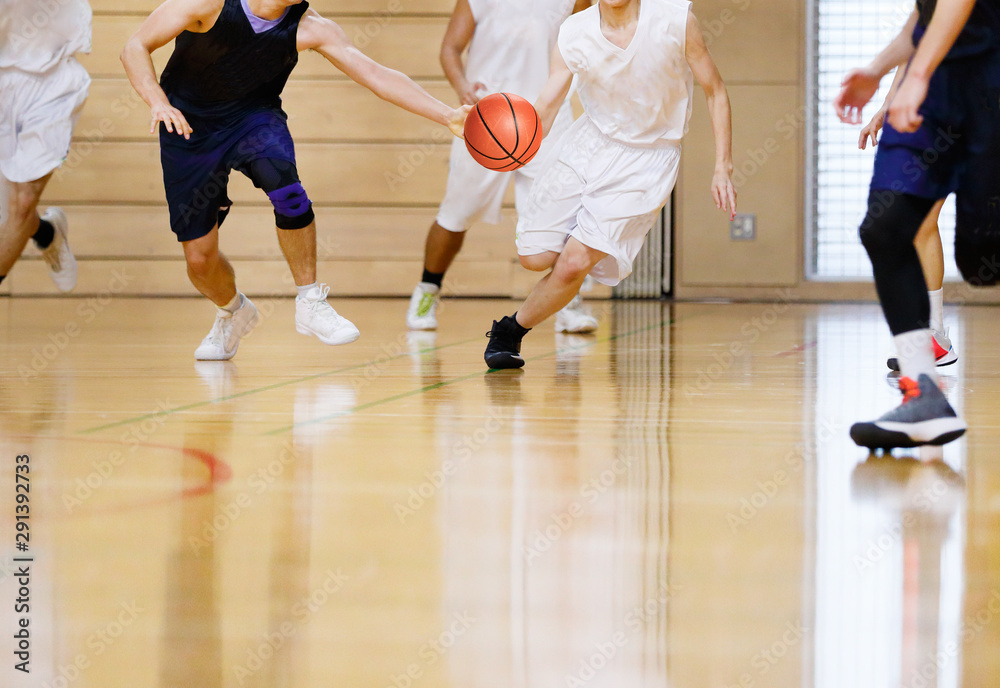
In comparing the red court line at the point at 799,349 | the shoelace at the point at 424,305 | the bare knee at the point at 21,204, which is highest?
the bare knee at the point at 21,204

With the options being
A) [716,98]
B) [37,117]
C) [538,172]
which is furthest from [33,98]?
[716,98]

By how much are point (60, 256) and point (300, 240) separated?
75.7 inches

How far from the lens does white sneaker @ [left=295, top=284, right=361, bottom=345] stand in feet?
11.5

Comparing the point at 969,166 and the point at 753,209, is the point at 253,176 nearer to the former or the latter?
the point at 969,166

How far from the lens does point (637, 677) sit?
1.09 meters

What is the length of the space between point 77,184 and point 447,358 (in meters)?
4.30

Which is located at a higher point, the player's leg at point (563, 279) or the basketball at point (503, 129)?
the basketball at point (503, 129)

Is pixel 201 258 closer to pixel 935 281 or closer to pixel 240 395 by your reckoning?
pixel 240 395

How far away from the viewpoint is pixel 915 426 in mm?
2092

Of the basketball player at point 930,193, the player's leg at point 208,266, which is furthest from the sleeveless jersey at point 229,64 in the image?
the basketball player at point 930,193

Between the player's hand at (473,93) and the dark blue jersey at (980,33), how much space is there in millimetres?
Result: 2106

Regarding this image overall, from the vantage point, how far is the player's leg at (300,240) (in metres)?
3.43

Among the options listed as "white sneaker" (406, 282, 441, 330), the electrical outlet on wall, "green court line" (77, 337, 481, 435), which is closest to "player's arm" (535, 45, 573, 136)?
"green court line" (77, 337, 481, 435)

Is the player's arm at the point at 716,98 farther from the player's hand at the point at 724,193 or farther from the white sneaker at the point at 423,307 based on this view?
the white sneaker at the point at 423,307
